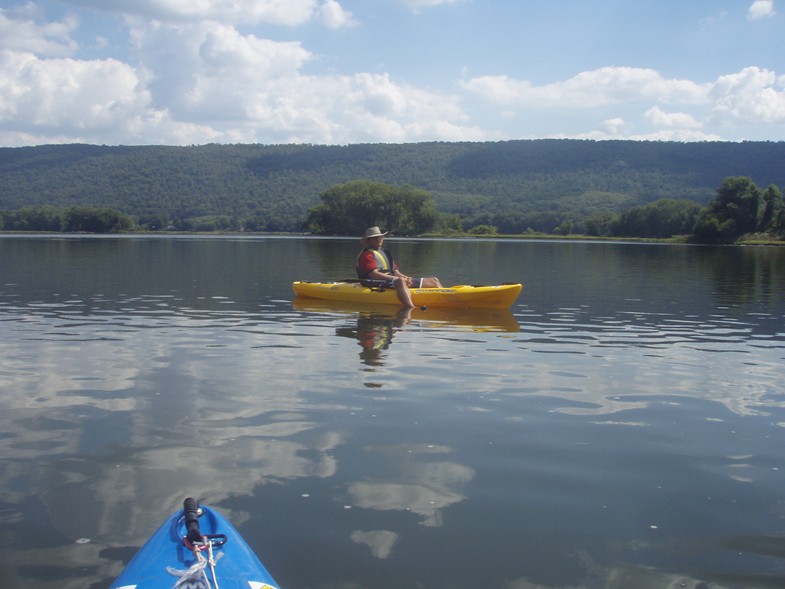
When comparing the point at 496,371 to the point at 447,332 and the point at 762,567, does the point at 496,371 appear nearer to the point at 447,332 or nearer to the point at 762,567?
the point at 447,332

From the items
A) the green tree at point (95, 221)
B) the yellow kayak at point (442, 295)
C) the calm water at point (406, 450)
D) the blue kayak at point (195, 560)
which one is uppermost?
the green tree at point (95, 221)

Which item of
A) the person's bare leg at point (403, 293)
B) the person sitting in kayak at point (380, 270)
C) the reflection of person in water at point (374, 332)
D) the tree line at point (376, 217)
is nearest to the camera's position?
the reflection of person in water at point (374, 332)

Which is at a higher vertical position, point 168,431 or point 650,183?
point 650,183

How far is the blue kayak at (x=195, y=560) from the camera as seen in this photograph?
3.67 meters

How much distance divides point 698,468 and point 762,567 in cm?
168

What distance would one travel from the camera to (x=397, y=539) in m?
4.74

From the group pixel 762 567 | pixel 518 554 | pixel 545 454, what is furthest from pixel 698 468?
pixel 518 554

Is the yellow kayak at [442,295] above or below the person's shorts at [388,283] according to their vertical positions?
below

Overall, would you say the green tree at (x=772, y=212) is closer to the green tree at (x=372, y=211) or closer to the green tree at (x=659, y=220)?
the green tree at (x=659, y=220)

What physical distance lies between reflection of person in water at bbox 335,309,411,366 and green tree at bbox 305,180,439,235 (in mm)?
92871

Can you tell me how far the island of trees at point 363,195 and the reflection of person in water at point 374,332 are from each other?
93.5 metres

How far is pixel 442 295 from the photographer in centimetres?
1670

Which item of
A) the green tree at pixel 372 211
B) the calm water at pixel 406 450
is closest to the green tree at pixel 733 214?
the green tree at pixel 372 211

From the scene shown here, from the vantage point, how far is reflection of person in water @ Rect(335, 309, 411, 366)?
10961 mm
